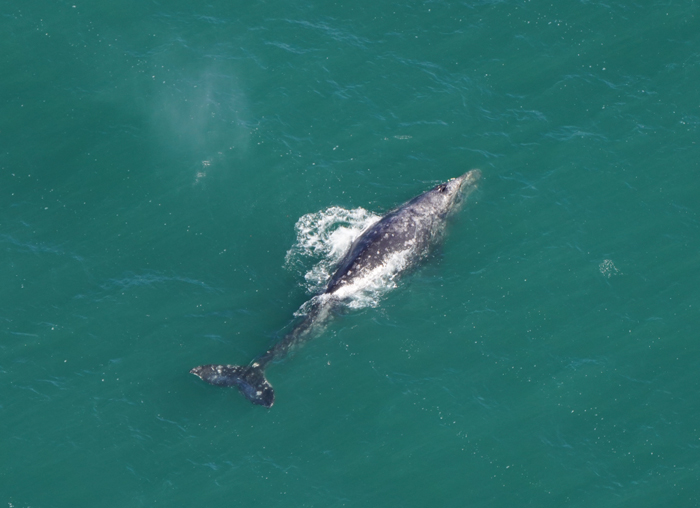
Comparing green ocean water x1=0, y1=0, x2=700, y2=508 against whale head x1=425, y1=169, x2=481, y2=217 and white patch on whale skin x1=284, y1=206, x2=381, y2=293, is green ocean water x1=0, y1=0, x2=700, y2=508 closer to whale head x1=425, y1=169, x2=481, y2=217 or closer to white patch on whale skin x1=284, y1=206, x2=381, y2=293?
white patch on whale skin x1=284, y1=206, x2=381, y2=293

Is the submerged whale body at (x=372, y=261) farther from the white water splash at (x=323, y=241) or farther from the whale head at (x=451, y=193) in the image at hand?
the white water splash at (x=323, y=241)

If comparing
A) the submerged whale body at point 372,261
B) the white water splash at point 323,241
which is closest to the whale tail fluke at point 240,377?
the submerged whale body at point 372,261

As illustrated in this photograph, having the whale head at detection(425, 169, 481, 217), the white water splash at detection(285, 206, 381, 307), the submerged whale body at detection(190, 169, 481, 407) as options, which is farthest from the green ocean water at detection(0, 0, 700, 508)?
the submerged whale body at detection(190, 169, 481, 407)

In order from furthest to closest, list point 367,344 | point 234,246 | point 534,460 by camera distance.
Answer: point 234,246, point 367,344, point 534,460

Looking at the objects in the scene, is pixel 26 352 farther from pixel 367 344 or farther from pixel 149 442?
pixel 367 344

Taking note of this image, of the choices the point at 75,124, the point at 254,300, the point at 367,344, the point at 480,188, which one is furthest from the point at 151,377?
the point at 480,188

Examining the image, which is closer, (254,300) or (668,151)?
(254,300)
